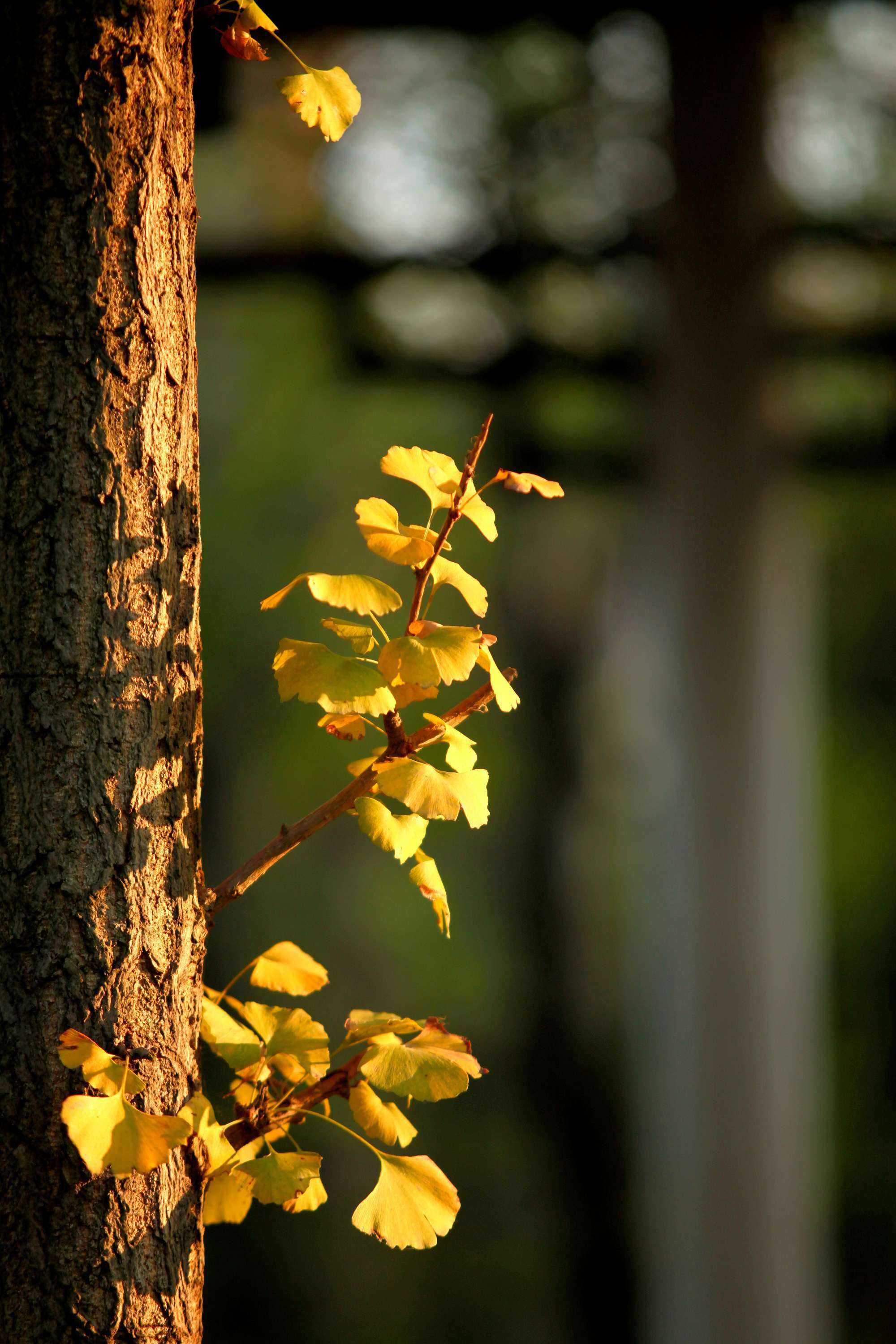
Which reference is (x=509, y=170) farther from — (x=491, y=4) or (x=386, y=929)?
(x=386, y=929)

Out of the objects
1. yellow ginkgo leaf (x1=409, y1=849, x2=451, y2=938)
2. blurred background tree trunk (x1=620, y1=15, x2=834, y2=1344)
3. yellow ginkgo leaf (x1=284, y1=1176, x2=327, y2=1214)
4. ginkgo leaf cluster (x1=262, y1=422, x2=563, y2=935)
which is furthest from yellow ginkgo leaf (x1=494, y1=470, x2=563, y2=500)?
blurred background tree trunk (x1=620, y1=15, x2=834, y2=1344)

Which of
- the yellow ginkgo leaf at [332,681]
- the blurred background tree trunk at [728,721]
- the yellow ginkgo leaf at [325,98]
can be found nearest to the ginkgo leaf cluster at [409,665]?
the yellow ginkgo leaf at [332,681]

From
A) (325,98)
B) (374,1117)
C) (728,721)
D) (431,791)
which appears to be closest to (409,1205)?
(374,1117)

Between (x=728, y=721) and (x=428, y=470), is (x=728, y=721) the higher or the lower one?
the lower one

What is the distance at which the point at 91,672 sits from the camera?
0.98ft

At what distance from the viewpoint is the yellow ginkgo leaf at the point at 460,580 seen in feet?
1.04

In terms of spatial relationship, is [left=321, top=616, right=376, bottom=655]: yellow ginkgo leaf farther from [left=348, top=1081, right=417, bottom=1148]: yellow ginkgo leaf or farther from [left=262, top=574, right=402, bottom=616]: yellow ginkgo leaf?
[left=348, top=1081, right=417, bottom=1148]: yellow ginkgo leaf

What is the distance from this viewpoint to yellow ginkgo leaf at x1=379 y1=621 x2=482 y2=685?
288mm

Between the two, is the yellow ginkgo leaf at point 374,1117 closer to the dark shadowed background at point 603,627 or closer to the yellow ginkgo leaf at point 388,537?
the yellow ginkgo leaf at point 388,537

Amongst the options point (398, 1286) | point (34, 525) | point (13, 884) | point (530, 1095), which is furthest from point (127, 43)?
point (398, 1286)

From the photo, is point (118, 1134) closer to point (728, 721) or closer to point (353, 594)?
point (353, 594)

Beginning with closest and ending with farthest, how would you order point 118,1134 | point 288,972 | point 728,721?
point 118,1134 → point 288,972 → point 728,721

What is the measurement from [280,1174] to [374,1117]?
0.11 ft

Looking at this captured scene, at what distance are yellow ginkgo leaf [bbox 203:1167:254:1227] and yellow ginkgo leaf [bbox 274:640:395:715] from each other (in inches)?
6.4
